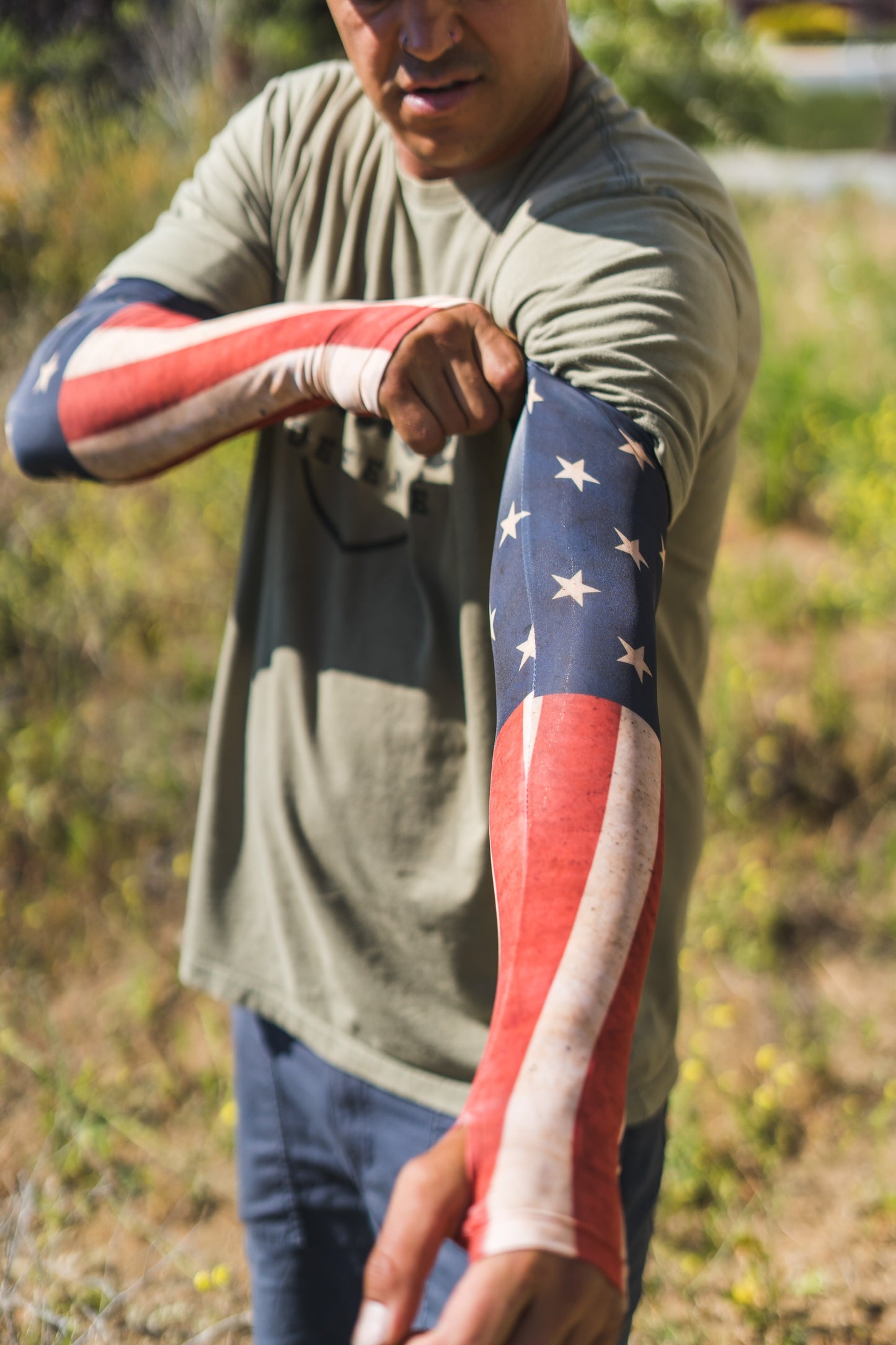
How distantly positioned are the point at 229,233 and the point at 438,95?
305mm

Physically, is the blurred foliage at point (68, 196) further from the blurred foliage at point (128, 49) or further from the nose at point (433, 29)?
the nose at point (433, 29)

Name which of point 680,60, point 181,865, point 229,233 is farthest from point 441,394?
point 680,60

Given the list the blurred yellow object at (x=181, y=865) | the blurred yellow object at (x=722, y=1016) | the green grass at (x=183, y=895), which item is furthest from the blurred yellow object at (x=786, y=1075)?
the blurred yellow object at (x=181, y=865)

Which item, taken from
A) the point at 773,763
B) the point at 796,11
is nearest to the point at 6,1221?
the point at 773,763

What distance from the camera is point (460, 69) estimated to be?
1.02 metres

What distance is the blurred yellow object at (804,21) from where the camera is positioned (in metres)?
22.0

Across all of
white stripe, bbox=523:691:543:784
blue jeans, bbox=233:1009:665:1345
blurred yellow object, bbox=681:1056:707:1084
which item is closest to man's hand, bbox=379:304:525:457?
white stripe, bbox=523:691:543:784

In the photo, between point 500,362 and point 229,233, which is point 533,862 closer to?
point 500,362

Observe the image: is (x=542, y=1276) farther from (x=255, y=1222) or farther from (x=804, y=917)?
(x=804, y=917)

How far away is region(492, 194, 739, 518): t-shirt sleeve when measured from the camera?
3.06 feet

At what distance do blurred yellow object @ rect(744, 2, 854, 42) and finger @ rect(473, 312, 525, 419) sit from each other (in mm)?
24544

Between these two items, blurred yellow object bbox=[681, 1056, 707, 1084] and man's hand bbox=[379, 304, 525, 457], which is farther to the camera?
blurred yellow object bbox=[681, 1056, 707, 1084]

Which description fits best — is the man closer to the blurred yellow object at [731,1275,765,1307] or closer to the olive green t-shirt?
the olive green t-shirt

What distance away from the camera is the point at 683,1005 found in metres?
2.77
